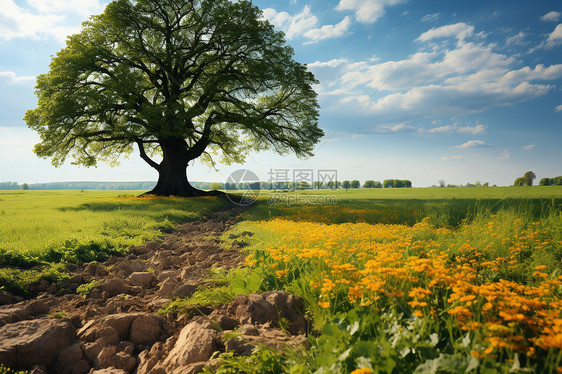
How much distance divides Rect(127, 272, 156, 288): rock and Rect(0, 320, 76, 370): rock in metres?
1.70

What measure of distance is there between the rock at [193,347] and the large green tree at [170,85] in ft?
63.0

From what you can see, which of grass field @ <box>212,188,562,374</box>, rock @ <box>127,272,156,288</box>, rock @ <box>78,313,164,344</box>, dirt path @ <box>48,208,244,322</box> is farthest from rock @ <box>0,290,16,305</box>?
grass field @ <box>212,188,562,374</box>

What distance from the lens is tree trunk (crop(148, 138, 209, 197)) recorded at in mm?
24703

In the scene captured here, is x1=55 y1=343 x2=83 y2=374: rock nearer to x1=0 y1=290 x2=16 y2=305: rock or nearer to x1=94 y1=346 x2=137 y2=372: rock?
x1=94 y1=346 x2=137 y2=372: rock

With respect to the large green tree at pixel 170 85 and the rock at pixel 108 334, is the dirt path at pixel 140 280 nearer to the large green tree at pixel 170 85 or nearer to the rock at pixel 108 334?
the rock at pixel 108 334

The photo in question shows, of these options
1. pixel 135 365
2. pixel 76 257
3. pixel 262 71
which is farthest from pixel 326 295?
pixel 262 71

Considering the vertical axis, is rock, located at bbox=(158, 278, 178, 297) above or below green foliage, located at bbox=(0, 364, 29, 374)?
above

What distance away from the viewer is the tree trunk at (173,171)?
24.7 meters

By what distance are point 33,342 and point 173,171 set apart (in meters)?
23.5

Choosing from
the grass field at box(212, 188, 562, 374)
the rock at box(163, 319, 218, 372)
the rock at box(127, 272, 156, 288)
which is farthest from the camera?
the rock at box(127, 272, 156, 288)

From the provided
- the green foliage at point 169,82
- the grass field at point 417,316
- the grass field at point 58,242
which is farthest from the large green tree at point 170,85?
the grass field at point 417,316

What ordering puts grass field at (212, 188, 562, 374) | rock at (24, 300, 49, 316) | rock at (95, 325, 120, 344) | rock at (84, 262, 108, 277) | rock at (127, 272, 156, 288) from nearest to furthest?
grass field at (212, 188, 562, 374)
rock at (95, 325, 120, 344)
rock at (24, 300, 49, 316)
rock at (127, 272, 156, 288)
rock at (84, 262, 108, 277)

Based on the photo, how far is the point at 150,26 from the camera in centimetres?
2208

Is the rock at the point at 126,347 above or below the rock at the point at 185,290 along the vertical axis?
below
